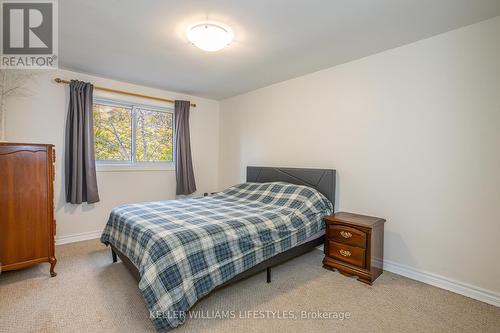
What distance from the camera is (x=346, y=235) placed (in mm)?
2422

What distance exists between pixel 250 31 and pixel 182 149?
8.03ft

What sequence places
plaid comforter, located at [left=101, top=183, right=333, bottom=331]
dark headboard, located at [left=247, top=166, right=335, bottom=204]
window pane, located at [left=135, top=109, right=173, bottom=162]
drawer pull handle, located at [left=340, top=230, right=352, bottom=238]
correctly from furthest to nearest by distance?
window pane, located at [left=135, top=109, right=173, bottom=162], dark headboard, located at [left=247, top=166, right=335, bottom=204], drawer pull handle, located at [left=340, top=230, right=352, bottom=238], plaid comforter, located at [left=101, top=183, right=333, bottom=331]

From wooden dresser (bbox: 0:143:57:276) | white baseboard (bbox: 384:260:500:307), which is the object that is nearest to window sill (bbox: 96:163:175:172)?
wooden dresser (bbox: 0:143:57:276)

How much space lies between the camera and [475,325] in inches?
67.1

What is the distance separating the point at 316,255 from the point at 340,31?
8.03 ft

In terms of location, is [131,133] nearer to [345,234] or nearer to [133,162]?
[133,162]

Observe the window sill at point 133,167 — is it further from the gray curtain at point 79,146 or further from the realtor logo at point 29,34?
the realtor logo at point 29,34

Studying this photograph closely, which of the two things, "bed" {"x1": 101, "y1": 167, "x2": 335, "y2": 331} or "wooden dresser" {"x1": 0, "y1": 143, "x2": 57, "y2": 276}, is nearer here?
"bed" {"x1": 101, "y1": 167, "x2": 335, "y2": 331}

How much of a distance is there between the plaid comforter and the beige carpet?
27cm

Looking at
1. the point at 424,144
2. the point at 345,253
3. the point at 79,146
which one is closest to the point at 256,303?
the point at 345,253

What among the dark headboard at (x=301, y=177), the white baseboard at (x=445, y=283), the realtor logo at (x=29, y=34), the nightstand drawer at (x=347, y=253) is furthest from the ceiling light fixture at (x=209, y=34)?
the white baseboard at (x=445, y=283)

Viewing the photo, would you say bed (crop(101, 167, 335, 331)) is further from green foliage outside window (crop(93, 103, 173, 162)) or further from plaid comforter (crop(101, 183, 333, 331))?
green foliage outside window (crop(93, 103, 173, 162))

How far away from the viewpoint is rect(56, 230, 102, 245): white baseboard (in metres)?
3.19

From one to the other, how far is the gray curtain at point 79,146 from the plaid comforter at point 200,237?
102 centimetres
